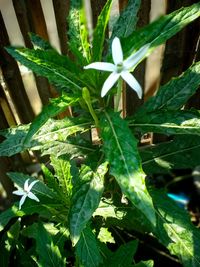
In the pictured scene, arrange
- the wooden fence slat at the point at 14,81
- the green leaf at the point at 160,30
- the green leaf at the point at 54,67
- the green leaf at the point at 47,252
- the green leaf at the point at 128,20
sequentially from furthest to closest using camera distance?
the wooden fence slat at the point at 14,81
the green leaf at the point at 47,252
the green leaf at the point at 128,20
the green leaf at the point at 54,67
the green leaf at the point at 160,30

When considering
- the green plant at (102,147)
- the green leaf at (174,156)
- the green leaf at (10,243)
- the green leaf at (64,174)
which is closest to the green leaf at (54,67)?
the green plant at (102,147)

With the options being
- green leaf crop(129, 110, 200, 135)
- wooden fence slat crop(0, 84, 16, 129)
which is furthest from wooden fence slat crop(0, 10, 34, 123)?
green leaf crop(129, 110, 200, 135)

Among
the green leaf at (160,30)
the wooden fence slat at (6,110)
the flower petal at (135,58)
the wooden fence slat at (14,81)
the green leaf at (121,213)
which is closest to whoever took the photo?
the flower petal at (135,58)

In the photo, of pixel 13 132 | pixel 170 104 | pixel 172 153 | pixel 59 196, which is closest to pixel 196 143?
pixel 172 153

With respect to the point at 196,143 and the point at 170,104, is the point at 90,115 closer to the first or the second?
the point at 170,104

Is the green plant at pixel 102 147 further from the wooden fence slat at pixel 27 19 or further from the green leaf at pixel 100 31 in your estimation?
the wooden fence slat at pixel 27 19
